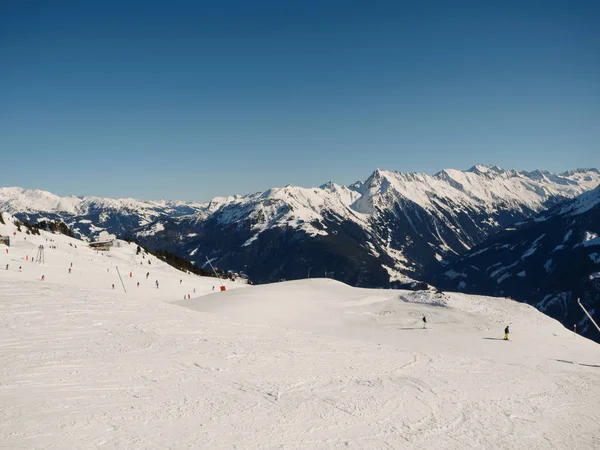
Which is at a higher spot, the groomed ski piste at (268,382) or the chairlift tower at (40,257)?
the chairlift tower at (40,257)

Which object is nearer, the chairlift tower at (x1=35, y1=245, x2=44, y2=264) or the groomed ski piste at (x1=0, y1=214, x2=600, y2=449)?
the groomed ski piste at (x1=0, y1=214, x2=600, y2=449)

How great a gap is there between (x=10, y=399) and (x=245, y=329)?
1736cm

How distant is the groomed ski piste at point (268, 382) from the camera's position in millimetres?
12922

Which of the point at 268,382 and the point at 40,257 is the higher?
the point at 40,257

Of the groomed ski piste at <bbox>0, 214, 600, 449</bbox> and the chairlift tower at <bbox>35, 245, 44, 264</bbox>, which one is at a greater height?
the chairlift tower at <bbox>35, 245, 44, 264</bbox>

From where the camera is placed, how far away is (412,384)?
19312 millimetres

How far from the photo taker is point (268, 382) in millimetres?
18016

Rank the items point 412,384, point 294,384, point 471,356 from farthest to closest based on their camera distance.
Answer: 1. point 471,356
2. point 412,384
3. point 294,384

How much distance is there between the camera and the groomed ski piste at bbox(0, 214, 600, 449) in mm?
12922

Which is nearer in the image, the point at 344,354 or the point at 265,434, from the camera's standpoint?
the point at 265,434

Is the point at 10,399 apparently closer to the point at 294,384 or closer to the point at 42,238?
the point at 294,384

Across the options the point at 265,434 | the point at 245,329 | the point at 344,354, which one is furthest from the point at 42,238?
the point at 265,434

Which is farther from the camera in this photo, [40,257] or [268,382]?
[40,257]

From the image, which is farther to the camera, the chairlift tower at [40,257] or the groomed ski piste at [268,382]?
the chairlift tower at [40,257]
